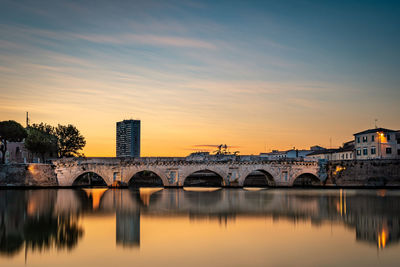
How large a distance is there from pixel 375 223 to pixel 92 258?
52.8 feet

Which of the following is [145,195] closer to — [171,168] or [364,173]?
[171,168]

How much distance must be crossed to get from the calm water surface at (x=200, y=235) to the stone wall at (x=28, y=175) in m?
21.3

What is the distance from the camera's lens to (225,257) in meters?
17.0

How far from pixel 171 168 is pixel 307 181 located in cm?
2125

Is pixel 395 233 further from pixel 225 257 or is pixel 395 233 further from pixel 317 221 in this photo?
pixel 225 257

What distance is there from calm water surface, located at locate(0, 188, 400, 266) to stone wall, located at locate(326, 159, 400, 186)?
2331 cm

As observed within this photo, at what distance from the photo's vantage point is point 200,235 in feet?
70.8

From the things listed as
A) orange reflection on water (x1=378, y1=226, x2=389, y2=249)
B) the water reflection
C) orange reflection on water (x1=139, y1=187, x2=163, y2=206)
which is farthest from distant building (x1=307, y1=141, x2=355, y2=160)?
orange reflection on water (x1=378, y1=226, x2=389, y2=249)

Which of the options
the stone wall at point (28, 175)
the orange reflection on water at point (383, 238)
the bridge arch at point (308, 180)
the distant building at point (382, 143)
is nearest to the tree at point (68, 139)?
the stone wall at point (28, 175)

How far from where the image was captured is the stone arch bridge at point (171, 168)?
179 ft

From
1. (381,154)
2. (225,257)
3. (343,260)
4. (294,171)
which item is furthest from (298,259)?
(381,154)

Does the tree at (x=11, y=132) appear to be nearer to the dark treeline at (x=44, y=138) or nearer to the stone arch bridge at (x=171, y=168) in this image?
the dark treeline at (x=44, y=138)

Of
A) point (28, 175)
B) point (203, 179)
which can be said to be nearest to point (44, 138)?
point (28, 175)

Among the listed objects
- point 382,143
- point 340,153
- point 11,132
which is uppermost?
point 11,132
